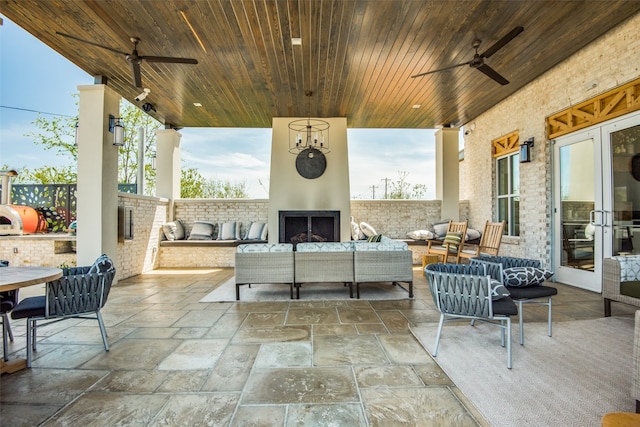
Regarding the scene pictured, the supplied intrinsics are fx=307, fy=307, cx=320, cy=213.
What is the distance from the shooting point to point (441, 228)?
709cm

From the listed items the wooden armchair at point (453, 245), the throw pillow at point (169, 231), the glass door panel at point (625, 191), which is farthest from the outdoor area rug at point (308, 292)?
the glass door panel at point (625, 191)

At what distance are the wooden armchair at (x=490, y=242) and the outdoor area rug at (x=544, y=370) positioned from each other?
7.43 feet

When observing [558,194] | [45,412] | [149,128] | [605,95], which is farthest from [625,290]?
[149,128]

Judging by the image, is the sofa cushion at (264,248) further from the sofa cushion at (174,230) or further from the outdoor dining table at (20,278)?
the sofa cushion at (174,230)

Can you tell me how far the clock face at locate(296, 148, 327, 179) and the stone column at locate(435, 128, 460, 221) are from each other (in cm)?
292

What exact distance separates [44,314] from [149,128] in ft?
33.1

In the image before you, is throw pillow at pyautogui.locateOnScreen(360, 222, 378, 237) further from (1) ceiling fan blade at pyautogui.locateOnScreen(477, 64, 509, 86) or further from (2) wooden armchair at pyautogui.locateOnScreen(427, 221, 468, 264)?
(1) ceiling fan blade at pyautogui.locateOnScreen(477, 64, 509, 86)

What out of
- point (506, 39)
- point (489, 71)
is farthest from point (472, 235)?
point (506, 39)

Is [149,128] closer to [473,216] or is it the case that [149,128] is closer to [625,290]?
[473,216]

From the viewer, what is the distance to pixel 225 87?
520 cm

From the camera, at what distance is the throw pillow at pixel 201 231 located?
6.85 m

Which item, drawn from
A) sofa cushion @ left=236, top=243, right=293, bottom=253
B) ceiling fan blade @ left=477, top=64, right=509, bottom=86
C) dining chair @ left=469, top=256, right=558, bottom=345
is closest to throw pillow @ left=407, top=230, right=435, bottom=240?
ceiling fan blade @ left=477, top=64, right=509, bottom=86

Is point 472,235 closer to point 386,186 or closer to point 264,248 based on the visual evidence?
point 386,186

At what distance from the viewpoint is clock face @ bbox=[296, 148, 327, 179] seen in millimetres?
6719
